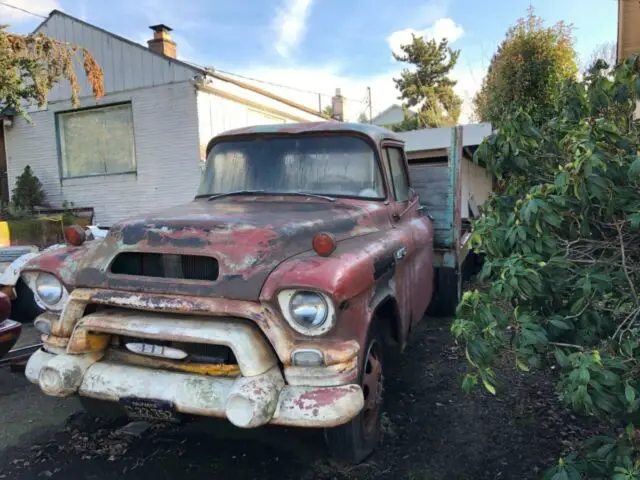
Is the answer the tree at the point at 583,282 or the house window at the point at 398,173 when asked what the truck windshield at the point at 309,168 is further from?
the tree at the point at 583,282

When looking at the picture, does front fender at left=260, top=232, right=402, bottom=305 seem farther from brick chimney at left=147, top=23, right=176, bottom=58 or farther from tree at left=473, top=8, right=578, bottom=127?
brick chimney at left=147, top=23, right=176, bottom=58

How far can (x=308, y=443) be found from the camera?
10.8ft

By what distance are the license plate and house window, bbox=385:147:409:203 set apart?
2.47 m

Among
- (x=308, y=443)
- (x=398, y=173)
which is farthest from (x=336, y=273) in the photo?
(x=398, y=173)

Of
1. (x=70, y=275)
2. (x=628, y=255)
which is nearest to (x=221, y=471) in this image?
(x=70, y=275)

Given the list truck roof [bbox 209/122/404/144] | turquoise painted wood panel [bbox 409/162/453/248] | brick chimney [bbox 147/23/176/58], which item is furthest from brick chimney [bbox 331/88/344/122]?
truck roof [bbox 209/122/404/144]

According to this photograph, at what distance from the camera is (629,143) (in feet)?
7.85

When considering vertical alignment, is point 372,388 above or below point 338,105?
below

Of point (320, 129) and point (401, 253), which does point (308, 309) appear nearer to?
point (401, 253)

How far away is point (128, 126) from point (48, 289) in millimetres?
10182

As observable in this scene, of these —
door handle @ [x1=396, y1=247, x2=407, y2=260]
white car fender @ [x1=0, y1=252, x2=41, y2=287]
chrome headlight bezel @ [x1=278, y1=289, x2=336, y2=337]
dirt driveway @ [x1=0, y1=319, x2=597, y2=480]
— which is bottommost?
dirt driveway @ [x1=0, y1=319, x2=597, y2=480]

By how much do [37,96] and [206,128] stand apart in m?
3.44

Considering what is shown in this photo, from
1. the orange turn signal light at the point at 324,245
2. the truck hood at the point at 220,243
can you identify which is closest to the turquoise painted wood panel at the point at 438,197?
the truck hood at the point at 220,243

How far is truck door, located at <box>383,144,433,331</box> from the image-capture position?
3.65 meters
